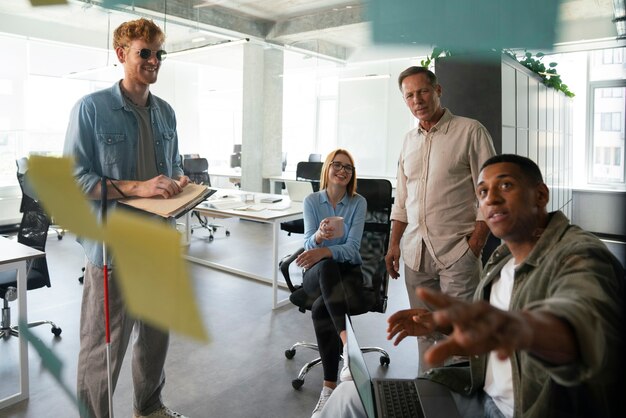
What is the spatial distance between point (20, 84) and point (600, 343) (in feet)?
1.42

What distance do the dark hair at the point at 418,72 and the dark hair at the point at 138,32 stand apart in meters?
0.19

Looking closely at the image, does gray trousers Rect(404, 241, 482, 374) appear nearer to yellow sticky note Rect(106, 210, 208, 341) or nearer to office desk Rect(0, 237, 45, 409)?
yellow sticky note Rect(106, 210, 208, 341)

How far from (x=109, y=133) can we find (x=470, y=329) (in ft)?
1.20

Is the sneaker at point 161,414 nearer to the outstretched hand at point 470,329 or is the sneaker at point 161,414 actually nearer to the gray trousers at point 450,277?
the gray trousers at point 450,277

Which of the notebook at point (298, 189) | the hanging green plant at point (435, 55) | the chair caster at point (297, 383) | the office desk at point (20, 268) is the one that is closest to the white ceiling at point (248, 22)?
the hanging green plant at point (435, 55)

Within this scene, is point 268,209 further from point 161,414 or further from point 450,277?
point 450,277

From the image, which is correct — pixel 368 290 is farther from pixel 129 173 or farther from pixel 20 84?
pixel 20 84

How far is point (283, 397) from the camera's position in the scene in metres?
1.73

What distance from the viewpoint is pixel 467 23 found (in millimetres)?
297

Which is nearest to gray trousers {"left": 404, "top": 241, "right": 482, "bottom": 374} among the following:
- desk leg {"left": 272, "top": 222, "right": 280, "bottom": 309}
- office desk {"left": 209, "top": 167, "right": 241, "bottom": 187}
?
office desk {"left": 209, "top": 167, "right": 241, "bottom": 187}

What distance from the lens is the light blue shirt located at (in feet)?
1.85

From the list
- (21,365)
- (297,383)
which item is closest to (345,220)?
(297,383)

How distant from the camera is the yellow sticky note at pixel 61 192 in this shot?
36cm

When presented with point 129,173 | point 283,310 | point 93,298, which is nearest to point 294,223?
point 283,310
